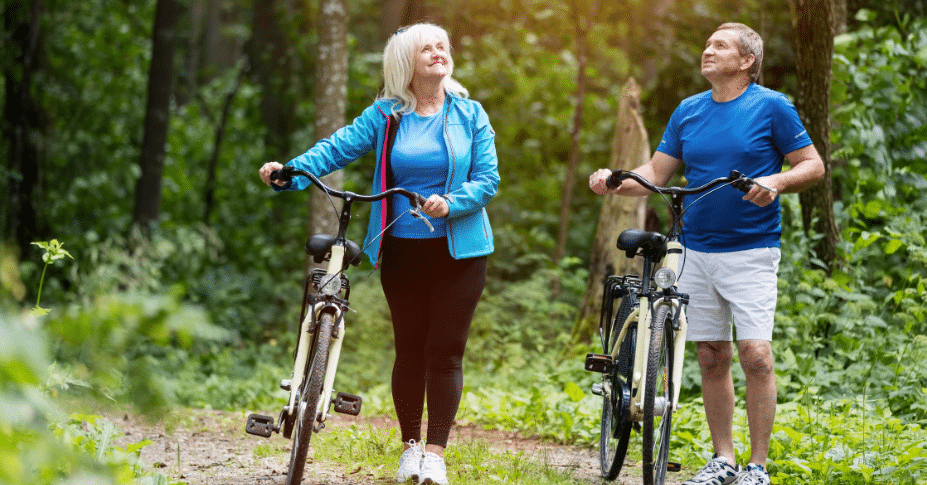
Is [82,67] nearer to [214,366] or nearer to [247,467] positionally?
[214,366]

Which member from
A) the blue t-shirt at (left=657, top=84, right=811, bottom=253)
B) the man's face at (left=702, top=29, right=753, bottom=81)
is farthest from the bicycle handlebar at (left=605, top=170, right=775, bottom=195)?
the man's face at (left=702, top=29, right=753, bottom=81)

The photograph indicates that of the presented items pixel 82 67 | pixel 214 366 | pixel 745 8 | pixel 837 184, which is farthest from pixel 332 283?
pixel 82 67

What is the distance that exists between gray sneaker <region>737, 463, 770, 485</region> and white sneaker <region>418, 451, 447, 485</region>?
1.30 metres

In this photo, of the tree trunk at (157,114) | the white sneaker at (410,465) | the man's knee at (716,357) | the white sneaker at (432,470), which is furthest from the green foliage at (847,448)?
the tree trunk at (157,114)

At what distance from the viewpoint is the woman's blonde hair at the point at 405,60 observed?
3979mm

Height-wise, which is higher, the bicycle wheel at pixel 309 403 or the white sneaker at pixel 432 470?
the bicycle wheel at pixel 309 403

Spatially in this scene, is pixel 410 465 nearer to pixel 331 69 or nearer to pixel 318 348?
pixel 318 348

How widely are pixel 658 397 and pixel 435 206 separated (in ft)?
4.08

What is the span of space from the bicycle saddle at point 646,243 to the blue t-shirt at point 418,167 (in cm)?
84

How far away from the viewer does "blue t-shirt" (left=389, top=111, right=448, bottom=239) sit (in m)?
3.94

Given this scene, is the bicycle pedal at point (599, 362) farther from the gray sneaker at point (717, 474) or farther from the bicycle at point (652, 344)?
the gray sneaker at point (717, 474)

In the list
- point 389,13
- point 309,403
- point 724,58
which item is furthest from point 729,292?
point 389,13

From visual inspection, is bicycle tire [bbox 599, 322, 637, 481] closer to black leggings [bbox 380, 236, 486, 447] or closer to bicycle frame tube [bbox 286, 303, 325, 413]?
black leggings [bbox 380, 236, 486, 447]

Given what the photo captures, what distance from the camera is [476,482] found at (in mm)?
4121
